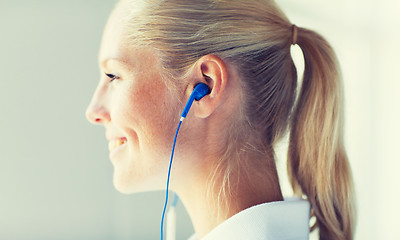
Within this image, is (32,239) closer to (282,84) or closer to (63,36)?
(63,36)

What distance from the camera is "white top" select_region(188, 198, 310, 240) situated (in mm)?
979

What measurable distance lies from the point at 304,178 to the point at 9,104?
32.8 inches

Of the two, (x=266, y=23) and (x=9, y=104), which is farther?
(x=9, y=104)

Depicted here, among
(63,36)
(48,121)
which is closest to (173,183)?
(48,121)

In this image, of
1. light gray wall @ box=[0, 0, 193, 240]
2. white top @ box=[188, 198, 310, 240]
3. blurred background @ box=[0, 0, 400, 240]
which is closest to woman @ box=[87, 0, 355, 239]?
white top @ box=[188, 198, 310, 240]

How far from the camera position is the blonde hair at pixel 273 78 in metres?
1.00

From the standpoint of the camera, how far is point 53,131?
1.37 m

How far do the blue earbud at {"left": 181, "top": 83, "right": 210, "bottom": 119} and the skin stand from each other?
17 mm

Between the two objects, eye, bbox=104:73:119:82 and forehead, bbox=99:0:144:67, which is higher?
forehead, bbox=99:0:144:67

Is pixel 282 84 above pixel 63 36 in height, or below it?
below

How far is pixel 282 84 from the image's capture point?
3.57 ft

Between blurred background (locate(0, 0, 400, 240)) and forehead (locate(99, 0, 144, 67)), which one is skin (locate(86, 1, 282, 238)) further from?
blurred background (locate(0, 0, 400, 240))

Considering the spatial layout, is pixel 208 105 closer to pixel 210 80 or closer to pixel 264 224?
pixel 210 80

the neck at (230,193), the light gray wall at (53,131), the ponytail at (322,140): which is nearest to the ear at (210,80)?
the neck at (230,193)
